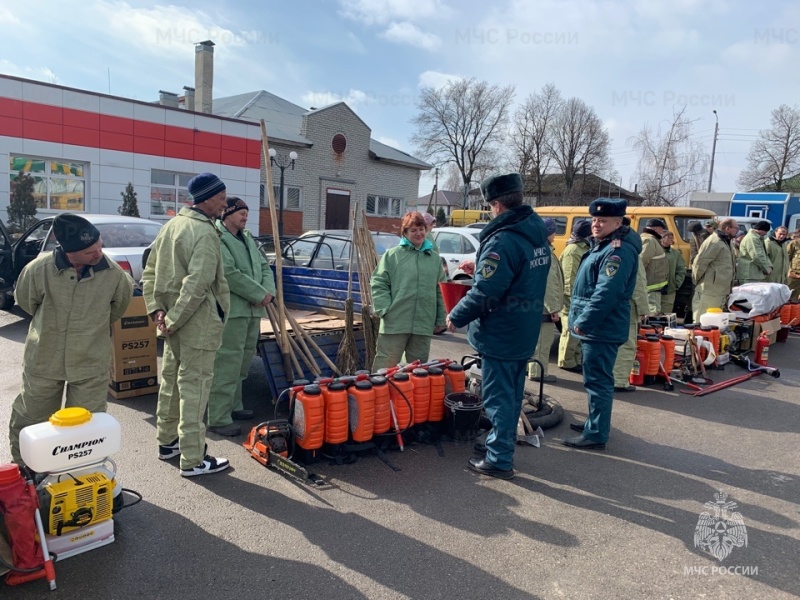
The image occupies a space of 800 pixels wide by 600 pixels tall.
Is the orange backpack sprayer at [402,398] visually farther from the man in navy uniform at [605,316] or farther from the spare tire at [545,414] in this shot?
the man in navy uniform at [605,316]

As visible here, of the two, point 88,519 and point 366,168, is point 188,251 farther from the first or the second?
point 366,168

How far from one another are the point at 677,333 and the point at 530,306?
4091 mm

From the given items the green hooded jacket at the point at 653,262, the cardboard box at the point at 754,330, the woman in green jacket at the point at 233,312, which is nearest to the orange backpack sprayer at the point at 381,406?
the woman in green jacket at the point at 233,312

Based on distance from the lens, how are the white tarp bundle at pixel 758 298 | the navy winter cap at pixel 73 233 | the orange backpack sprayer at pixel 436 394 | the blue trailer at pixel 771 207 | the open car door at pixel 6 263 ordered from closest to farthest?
the navy winter cap at pixel 73 233, the orange backpack sprayer at pixel 436 394, the white tarp bundle at pixel 758 298, the open car door at pixel 6 263, the blue trailer at pixel 771 207

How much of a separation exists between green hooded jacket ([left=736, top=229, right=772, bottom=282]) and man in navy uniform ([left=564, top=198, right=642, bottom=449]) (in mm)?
7092

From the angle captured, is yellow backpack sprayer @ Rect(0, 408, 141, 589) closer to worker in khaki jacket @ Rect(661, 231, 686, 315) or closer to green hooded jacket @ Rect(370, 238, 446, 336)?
green hooded jacket @ Rect(370, 238, 446, 336)

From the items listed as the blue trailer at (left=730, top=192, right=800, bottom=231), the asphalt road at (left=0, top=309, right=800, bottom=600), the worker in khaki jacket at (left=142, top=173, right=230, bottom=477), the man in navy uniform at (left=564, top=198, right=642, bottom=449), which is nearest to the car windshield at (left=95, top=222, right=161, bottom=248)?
the asphalt road at (left=0, top=309, right=800, bottom=600)

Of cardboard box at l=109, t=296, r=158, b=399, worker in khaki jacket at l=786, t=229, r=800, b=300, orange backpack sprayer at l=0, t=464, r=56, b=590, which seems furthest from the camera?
worker in khaki jacket at l=786, t=229, r=800, b=300

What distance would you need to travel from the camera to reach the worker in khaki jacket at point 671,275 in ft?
31.2

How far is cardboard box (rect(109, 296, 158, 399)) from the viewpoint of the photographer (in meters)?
5.49

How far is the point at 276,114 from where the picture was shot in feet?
88.2

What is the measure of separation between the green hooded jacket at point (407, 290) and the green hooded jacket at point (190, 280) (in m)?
1.51

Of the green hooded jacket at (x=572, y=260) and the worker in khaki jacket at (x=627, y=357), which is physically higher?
the green hooded jacket at (x=572, y=260)

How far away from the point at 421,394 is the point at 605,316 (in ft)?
5.29
